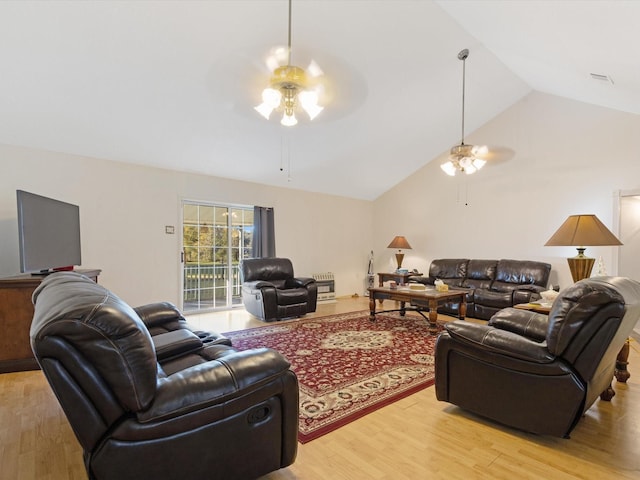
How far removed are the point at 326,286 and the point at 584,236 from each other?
4.47 meters

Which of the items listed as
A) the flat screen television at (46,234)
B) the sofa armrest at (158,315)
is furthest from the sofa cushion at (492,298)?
the flat screen television at (46,234)

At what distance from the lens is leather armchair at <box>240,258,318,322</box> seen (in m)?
4.77

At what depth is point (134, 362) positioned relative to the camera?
113cm

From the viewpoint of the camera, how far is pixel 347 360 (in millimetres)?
3180

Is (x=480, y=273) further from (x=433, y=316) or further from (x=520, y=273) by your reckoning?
(x=433, y=316)

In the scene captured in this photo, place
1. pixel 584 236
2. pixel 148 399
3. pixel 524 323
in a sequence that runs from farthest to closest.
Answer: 1. pixel 584 236
2. pixel 524 323
3. pixel 148 399

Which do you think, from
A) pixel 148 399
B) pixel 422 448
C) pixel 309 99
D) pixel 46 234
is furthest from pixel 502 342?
pixel 46 234

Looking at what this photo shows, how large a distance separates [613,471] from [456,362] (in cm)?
84

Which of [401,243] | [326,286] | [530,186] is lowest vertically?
[326,286]

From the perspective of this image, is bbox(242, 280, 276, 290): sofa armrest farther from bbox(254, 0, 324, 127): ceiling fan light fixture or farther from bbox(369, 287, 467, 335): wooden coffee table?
bbox(254, 0, 324, 127): ceiling fan light fixture

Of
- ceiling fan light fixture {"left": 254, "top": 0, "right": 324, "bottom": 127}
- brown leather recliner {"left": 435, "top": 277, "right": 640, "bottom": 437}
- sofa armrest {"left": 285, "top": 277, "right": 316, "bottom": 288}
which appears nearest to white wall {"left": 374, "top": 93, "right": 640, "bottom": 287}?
sofa armrest {"left": 285, "top": 277, "right": 316, "bottom": 288}

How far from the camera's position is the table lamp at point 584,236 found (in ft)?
10.1

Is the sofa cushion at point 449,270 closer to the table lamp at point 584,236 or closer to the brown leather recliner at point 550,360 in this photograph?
the table lamp at point 584,236

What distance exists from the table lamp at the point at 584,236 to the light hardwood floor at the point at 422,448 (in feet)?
4.49
